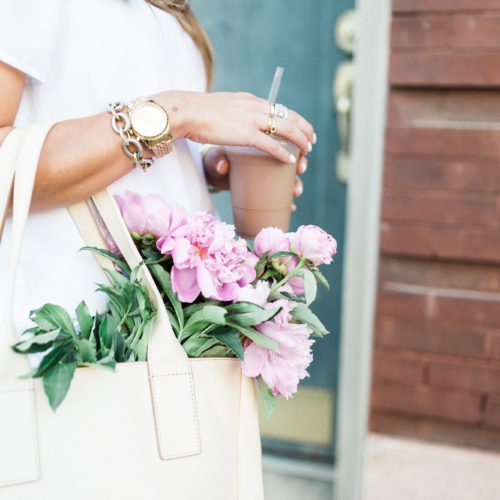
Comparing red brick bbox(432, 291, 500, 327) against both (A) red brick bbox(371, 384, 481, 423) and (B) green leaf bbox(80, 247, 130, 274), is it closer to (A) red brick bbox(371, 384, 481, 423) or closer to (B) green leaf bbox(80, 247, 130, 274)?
(A) red brick bbox(371, 384, 481, 423)

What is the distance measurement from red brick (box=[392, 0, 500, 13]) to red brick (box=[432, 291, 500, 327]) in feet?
3.27

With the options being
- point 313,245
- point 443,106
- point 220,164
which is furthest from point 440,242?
point 313,245

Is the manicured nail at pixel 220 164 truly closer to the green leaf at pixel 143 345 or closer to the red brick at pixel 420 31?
the green leaf at pixel 143 345

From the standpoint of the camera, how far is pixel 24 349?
0.63m

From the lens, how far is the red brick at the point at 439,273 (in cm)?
203

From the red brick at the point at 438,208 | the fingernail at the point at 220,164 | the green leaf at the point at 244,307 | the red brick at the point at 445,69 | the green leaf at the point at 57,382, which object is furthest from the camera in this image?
the red brick at the point at 438,208

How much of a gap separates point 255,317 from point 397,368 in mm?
1599

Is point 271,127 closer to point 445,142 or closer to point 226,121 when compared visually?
point 226,121

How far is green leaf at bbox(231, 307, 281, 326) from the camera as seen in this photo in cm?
70

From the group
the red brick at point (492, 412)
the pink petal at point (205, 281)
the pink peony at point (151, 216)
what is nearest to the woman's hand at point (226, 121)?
the pink peony at point (151, 216)

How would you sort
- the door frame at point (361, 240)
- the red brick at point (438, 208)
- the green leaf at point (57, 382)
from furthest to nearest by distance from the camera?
the red brick at point (438, 208), the door frame at point (361, 240), the green leaf at point (57, 382)

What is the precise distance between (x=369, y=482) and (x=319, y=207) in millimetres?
1068

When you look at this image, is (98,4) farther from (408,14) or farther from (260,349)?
(408,14)

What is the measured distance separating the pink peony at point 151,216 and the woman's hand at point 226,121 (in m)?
0.11
